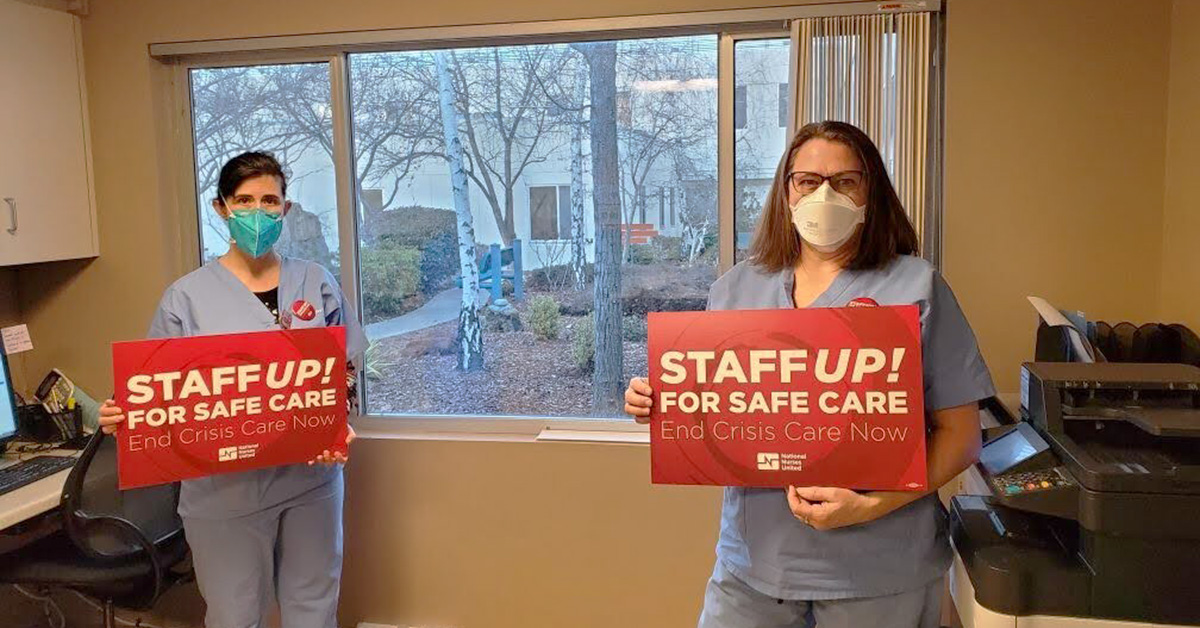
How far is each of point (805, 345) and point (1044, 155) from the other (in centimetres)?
132

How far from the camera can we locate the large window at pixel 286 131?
9.07 ft

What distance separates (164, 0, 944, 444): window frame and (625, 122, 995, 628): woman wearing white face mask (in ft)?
3.18

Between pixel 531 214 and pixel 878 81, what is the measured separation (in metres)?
1.10

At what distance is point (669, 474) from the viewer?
146 cm

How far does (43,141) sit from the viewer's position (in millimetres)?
2617

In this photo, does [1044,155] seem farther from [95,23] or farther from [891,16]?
[95,23]

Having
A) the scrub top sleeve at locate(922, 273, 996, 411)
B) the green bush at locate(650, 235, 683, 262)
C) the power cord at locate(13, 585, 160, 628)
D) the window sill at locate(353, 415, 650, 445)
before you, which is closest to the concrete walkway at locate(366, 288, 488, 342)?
the window sill at locate(353, 415, 650, 445)

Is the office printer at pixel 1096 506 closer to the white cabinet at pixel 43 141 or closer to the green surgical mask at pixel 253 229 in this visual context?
the green surgical mask at pixel 253 229

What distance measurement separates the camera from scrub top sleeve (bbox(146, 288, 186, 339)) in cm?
203

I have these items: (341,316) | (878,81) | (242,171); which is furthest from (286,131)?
(878,81)

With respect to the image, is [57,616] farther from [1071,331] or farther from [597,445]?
[1071,331]

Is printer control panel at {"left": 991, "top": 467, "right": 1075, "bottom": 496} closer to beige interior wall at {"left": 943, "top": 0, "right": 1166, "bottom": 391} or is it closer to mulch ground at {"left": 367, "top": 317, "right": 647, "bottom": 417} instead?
beige interior wall at {"left": 943, "top": 0, "right": 1166, "bottom": 391}

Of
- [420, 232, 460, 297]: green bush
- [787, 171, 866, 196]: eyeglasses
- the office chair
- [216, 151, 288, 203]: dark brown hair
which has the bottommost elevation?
the office chair

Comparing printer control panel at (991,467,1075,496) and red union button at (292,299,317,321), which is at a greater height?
red union button at (292,299,317,321)
